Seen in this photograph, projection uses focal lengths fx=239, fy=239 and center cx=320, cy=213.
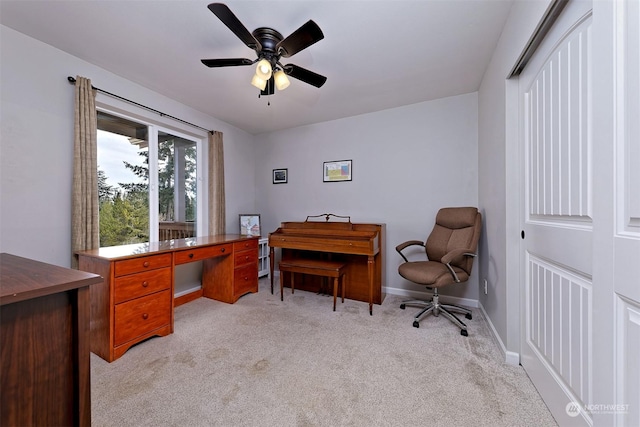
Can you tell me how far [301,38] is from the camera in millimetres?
1490

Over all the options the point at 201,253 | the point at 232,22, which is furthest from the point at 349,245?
the point at 232,22

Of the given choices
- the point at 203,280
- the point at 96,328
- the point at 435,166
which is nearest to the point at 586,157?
the point at 435,166

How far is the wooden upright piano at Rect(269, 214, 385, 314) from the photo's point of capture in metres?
2.62

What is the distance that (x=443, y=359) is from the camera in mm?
1770

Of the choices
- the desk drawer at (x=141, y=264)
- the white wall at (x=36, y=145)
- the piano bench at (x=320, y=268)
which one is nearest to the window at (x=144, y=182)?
the white wall at (x=36, y=145)

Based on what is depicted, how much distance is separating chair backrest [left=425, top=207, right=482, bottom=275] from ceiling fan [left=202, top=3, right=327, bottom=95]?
6.28ft

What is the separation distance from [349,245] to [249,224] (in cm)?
→ 188

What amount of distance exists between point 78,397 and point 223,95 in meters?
2.81

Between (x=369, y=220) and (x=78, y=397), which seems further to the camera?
(x=369, y=220)

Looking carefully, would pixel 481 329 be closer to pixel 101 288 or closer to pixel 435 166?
pixel 435 166

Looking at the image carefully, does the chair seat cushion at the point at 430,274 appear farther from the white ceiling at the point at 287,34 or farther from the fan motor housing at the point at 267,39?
the fan motor housing at the point at 267,39

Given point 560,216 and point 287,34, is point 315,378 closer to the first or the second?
point 560,216

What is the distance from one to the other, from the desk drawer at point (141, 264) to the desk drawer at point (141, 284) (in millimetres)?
36

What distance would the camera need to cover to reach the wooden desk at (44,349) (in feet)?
2.39
